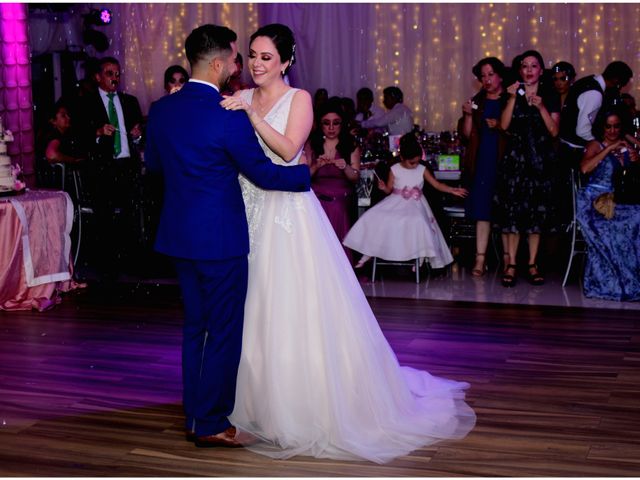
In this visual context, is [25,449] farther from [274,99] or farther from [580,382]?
[580,382]

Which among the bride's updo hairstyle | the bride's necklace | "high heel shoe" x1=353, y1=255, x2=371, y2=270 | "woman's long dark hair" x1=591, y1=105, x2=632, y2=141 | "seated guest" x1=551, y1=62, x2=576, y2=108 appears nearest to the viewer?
the bride's updo hairstyle

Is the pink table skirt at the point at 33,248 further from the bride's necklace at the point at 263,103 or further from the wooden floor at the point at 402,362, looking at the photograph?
the bride's necklace at the point at 263,103

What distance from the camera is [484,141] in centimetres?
714

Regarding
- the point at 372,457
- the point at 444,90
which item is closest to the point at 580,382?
the point at 372,457

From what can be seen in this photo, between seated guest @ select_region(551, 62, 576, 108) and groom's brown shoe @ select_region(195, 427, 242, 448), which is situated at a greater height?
seated guest @ select_region(551, 62, 576, 108)

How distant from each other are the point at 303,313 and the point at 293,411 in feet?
1.20

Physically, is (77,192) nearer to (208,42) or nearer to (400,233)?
(400,233)

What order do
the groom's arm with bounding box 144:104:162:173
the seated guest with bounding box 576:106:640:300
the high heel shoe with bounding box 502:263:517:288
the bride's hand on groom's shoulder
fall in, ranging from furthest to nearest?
the high heel shoe with bounding box 502:263:517:288
the seated guest with bounding box 576:106:640:300
the groom's arm with bounding box 144:104:162:173
the bride's hand on groom's shoulder

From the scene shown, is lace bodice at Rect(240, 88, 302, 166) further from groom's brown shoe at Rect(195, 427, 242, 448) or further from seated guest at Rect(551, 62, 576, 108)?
seated guest at Rect(551, 62, 576, 108)

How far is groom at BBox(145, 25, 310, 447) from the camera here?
3.43 meters

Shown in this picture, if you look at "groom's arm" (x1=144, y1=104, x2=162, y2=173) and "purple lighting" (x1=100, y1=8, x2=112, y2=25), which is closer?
"groom's arm" (x1=144, y1=104, x2=162, y2=173)

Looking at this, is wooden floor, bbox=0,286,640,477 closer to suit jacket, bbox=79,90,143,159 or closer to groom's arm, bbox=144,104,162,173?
groom's arm, bbox=144,104,162,173

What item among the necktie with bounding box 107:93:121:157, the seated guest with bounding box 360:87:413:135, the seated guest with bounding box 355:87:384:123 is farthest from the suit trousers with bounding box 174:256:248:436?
the seated guest with bounding box 355:87:384:123

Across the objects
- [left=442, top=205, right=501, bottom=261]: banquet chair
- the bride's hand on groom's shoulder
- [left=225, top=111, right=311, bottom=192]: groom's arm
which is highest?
the bride's hand on groom's shoulder
